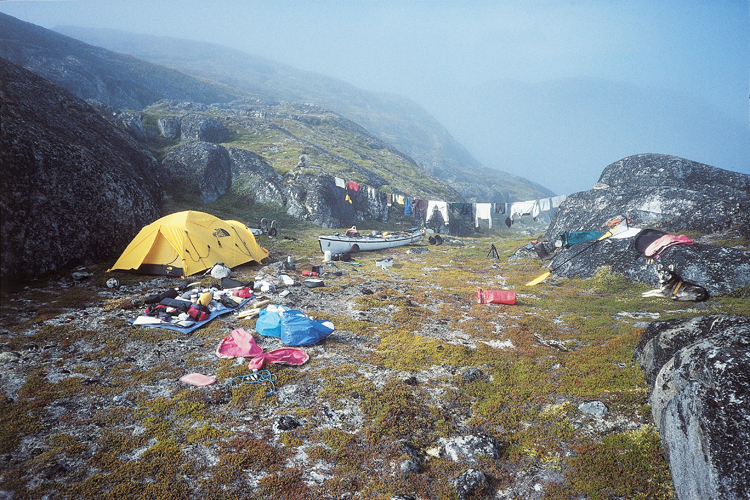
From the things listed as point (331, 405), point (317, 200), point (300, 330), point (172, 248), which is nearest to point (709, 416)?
point (331, 405)

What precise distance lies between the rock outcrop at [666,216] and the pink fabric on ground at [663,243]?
11.9 inches

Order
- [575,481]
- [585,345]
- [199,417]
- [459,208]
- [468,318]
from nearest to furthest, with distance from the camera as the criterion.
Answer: [575,481] → [199,417] → [585,345] → [468,318] → [459,208]

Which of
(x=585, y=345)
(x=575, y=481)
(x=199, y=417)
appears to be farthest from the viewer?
(x=585, y=345)

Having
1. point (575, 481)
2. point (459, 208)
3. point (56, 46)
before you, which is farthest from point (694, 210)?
point (56, 46)

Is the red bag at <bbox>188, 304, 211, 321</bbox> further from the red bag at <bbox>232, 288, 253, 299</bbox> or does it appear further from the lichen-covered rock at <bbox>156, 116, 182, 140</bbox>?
the lichen-covered rock at <bbox>156, 116, 182, 140</bbox>

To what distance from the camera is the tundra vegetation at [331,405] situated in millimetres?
5293

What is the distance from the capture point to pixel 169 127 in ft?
144

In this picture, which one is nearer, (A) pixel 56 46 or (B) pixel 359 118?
(A) pixel 56 46

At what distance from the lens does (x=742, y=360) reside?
4898 millimetres

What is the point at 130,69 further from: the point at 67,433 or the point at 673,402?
the point at 673,402

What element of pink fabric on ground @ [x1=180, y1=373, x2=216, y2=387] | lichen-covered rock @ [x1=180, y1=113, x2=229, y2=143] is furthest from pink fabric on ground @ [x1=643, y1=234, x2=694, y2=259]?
lichen-covered rock @ [x1=180, y1=113, x2=229, y2=143]

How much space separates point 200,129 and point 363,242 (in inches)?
1335

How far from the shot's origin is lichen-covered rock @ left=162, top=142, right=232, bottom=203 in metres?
34.5

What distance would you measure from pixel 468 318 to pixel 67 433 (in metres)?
11.7
